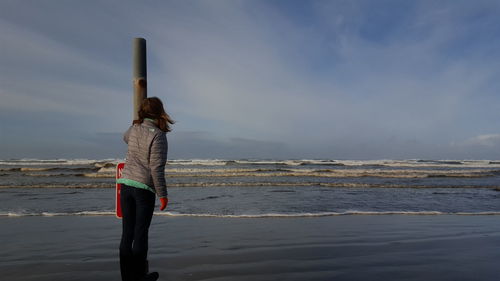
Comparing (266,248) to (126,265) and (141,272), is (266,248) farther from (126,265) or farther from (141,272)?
A: (126,265)

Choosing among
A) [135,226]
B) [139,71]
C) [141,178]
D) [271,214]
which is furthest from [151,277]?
[271,214]

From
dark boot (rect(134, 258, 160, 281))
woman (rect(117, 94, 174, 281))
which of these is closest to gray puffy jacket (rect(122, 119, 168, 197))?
woman (rect(117, 94, 174, 281))

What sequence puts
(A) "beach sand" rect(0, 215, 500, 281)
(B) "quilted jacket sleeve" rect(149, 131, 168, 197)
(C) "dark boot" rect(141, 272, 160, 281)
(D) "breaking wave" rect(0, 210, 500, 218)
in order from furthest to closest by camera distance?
(D) "breaking wave" rect(0, 210, 500, 218) < (A) "beach sand" rect(0, 215, 500, 281) < (C) "dark boot" rect(141, 272, 160, 281) < (B) "quilted jacket sleeve" rect(149, 131, 168, 197)

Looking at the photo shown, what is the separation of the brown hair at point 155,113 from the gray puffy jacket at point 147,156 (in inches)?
1.9

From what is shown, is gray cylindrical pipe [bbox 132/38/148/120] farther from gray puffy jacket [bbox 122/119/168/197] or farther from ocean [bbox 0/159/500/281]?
ocean [bbox 0/159/500/281]

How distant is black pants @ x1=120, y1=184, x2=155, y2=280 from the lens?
322 cm

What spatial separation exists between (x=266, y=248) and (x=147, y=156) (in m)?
2.72

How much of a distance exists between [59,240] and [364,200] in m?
8.70

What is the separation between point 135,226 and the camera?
329cm

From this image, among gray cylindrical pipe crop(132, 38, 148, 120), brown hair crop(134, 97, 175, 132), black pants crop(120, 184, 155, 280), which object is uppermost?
gray cylindrical pipe crop(132, 38, 148, 120)

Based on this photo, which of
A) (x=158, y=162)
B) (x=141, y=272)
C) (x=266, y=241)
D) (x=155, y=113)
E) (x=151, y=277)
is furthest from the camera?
(x=266, y=241)

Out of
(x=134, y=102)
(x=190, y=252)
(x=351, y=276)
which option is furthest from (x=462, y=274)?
(x=134, y=102)

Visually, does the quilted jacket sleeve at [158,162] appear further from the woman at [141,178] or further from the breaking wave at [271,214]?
the breaking wave at [271,214]

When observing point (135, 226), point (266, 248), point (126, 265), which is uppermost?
point (135, 226)
